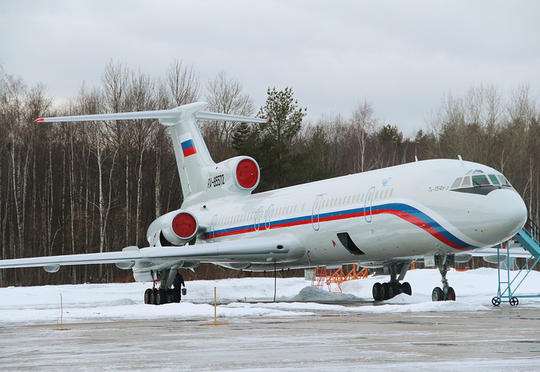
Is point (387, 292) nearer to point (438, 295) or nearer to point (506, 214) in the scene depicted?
point (438, 295)

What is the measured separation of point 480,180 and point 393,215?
214 cm

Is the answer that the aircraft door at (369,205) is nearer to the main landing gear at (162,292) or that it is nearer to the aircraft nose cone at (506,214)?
the aircraft nose cone at (506,214)

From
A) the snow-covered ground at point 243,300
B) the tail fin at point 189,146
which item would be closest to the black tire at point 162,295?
the snow-covered ground at point 243,300

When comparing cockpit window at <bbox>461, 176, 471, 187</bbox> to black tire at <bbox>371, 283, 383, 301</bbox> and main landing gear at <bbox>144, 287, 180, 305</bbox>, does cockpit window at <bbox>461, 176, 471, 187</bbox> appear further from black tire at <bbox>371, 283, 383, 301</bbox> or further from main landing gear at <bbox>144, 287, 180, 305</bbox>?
main landing gear at <bbox>144, 287, 180, 305</bbox>

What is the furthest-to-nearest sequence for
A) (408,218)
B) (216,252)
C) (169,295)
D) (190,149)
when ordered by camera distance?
1. (190,149)
2. (169,295)
3. (216,252)
4. (408,218)

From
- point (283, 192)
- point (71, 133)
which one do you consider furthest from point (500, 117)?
point (283, 192)

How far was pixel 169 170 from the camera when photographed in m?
50.7

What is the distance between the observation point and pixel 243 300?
76.3ft

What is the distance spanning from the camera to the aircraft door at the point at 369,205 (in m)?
17.8

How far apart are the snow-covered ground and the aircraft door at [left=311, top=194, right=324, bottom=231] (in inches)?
82.8

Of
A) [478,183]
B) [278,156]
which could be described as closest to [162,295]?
[478,183]

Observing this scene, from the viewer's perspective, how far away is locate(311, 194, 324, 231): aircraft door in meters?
19.5

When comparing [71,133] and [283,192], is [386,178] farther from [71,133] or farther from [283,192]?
[71,133]

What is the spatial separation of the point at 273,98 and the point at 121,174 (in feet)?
38.6
